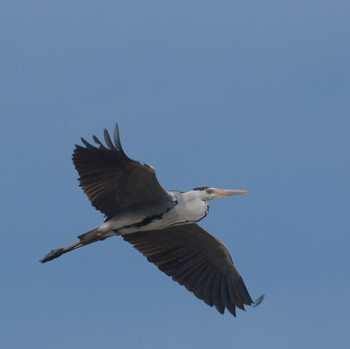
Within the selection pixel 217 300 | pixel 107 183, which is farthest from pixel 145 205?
pixel 217 300

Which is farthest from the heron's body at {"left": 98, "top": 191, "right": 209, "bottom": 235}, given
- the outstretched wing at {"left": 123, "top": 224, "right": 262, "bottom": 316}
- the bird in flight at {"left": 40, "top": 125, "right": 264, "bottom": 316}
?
the outstretched wing at {"left": 123, "top": 224, "right": 262, "bottom": 316}

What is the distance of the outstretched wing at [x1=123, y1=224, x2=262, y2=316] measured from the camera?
49.8 ft

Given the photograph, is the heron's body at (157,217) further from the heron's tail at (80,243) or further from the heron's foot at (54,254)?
the heron's foot at (54,254)

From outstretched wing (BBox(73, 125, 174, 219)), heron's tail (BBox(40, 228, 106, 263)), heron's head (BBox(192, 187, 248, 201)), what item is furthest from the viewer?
heron's head (BBox(192, 187, 248, 201))

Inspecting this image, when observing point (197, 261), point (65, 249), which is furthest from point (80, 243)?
point (197, 261)

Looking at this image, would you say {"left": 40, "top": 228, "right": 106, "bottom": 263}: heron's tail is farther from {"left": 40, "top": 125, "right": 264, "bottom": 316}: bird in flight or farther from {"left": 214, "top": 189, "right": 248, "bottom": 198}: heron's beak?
{"left": 214, "top": 189, "right": 248, "bottom": 198}: heron's beak

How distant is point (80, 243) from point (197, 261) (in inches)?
70.0

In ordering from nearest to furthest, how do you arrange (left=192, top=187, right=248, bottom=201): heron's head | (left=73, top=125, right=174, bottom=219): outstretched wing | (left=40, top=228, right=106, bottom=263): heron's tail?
(left=73, top=125, right=174, bottom=219): outstretched wing → (left=40, top=228, right=106, bottom=263): heron's tail → (left=192, top=187, right=248, bottom=201): heron's head

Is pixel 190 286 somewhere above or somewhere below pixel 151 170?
below

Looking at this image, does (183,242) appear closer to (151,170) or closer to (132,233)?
(132,233)

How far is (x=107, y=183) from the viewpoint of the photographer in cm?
1412

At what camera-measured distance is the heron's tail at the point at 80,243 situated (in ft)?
47.1

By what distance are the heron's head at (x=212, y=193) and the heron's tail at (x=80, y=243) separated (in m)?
1.46

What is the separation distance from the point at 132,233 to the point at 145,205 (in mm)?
779
